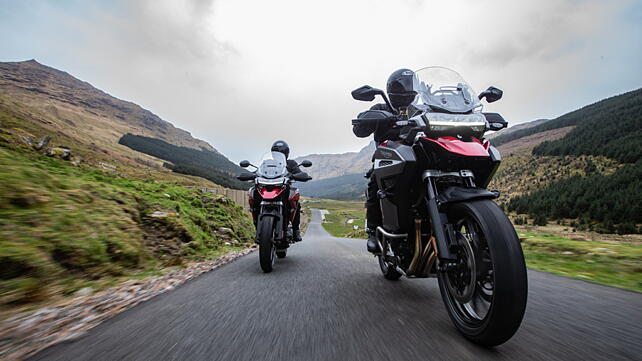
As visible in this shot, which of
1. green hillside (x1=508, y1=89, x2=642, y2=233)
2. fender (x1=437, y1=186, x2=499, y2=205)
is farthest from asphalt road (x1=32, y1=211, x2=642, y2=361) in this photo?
green hillside (x1=508, y1=89, x2=642, y2=233)

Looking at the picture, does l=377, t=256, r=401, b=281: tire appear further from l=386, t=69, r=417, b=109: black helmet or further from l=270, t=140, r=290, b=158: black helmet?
l=270, t=140, r=290, b=158: black helmet

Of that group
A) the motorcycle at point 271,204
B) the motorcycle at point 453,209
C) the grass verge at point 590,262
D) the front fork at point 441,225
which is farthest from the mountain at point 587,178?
the front fork at point 441,225

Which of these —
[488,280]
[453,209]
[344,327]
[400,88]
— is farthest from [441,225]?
[400,88]

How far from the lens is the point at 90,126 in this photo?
119 m

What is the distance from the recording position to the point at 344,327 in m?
1.78

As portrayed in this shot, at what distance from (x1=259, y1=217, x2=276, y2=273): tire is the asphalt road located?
0.89 metres

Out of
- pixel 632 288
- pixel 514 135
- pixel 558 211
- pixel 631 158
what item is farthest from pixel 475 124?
pixel 514 135

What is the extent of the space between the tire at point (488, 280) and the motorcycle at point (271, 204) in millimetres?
2681

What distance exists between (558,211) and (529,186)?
1057 inches

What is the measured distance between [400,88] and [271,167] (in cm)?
274

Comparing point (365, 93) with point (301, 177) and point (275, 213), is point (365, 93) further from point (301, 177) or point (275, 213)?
point (301, 177)

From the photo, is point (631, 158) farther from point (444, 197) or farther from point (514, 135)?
point (514, 135)

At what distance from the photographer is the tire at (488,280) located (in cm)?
132

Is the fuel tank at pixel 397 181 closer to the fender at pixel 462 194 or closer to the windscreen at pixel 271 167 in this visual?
the fender at pixel 462 194
